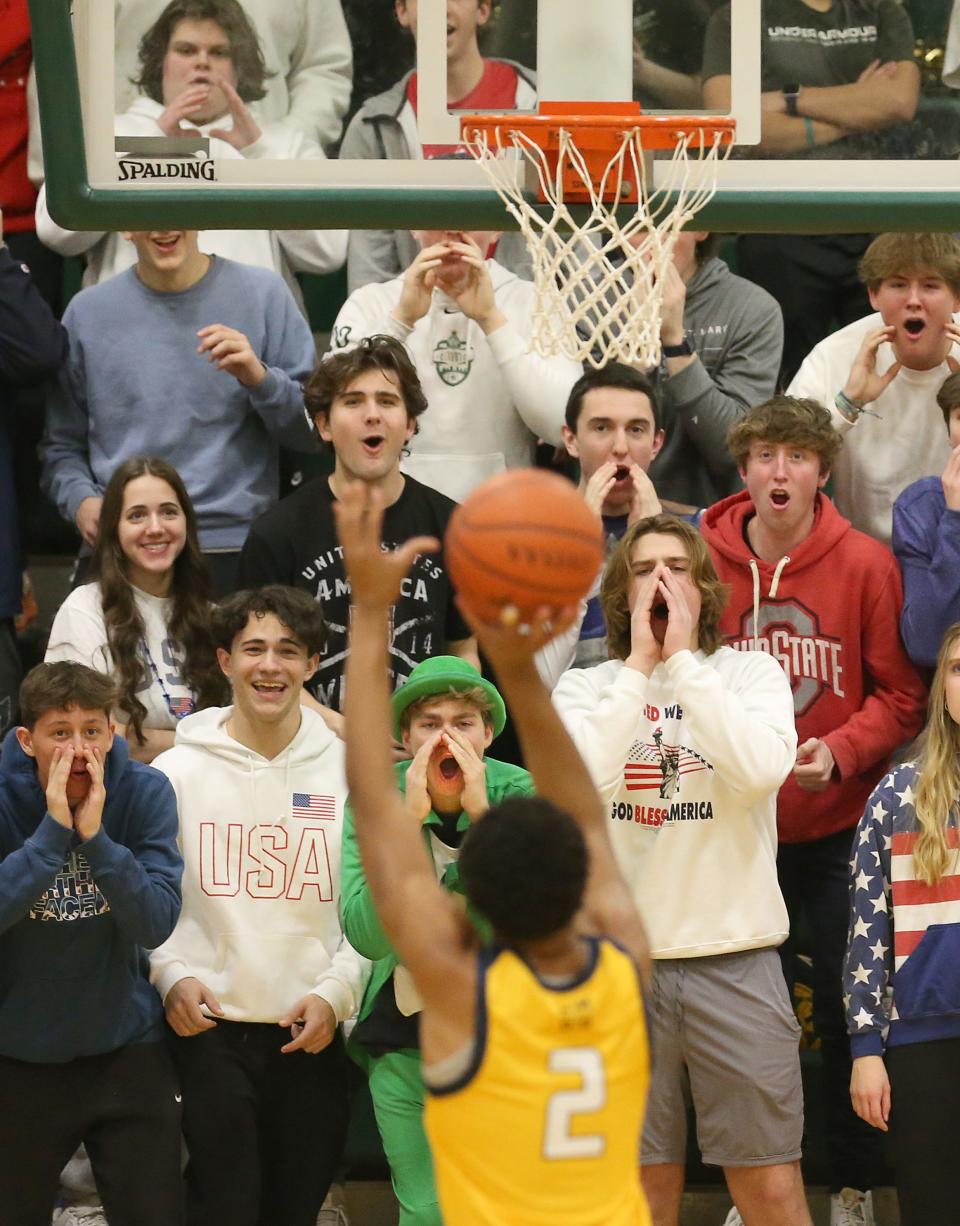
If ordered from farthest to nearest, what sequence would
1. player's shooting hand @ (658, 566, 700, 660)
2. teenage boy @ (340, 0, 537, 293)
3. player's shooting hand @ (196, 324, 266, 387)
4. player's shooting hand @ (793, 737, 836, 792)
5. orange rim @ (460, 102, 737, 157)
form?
player's shooting hand @ (196, 324, 266, 387) < player's shooting hand @ (793, 737, 836, 792) < player's shooting hand @ (658, 566, 700, 660) < teenage boy @ (340, 0, 537, 293) < orange rim @ (460, 102, 737, 157)

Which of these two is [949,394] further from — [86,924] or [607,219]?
[86,924]

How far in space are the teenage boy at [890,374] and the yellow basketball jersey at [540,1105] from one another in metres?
3.36

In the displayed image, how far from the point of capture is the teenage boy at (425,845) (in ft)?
16.7

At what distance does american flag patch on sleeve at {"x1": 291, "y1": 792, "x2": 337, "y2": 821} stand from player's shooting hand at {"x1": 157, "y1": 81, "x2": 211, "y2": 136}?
1.89 metres

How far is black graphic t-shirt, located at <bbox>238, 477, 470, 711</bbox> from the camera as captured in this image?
602cm

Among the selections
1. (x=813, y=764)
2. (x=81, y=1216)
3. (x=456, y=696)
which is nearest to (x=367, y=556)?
(x=456, y=696)

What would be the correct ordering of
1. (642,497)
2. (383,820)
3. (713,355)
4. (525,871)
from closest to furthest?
(525,871) → (383,820) → (642,497) → (713,355)

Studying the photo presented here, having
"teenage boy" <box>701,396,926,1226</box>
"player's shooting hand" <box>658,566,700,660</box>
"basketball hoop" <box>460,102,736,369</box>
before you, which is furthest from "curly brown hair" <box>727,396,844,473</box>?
"basketball hoop" <box>460,102,736,369</box>

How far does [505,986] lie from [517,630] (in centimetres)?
60

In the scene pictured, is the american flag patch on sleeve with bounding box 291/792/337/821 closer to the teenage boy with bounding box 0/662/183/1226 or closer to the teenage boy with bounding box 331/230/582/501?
the teenage boy with bounding box 0/662/183/1226

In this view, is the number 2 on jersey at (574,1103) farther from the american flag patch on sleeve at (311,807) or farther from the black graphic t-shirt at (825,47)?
the black graphic t-shirt at (825,47)

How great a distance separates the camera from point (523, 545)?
10.9 feet

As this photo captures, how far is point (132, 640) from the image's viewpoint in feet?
19.4

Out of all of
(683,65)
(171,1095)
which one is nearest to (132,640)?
(171,1095)
